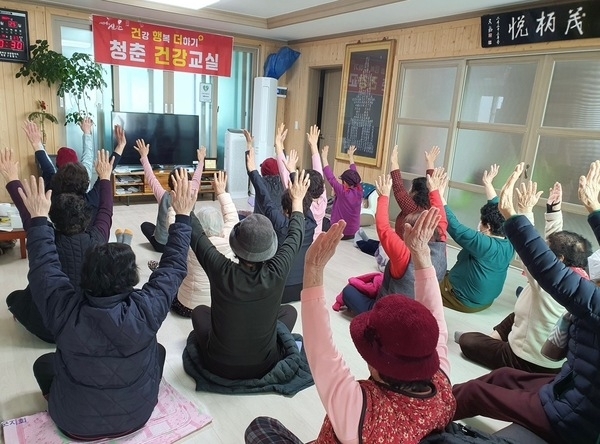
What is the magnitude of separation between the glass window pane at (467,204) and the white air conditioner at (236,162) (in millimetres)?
3359

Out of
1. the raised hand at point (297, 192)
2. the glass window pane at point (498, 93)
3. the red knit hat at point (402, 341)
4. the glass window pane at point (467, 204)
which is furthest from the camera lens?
the glass window pane at point (467, 204)

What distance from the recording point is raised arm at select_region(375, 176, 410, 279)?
2.43 metres

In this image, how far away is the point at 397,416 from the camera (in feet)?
3.45

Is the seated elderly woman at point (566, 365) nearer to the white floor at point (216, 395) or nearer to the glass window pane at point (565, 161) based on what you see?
the white floor at point (216, 395)

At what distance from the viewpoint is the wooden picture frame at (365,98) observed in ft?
19.6

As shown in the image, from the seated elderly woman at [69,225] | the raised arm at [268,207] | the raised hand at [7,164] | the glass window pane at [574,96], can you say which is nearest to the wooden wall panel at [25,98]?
the seated elderly woman at [69,225]

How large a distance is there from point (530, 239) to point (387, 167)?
15.5 ft

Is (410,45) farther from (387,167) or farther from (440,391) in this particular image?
(440,391)

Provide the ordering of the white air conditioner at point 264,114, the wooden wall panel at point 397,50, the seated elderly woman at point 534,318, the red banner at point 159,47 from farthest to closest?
1. the white air conditioner at point 264,114
2. the red banner at point 159,47
3. the wooden wall panel at point 397,50
4. the seated elderly woman at point 534,318

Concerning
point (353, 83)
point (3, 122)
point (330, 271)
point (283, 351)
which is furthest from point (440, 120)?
point (3, 122)

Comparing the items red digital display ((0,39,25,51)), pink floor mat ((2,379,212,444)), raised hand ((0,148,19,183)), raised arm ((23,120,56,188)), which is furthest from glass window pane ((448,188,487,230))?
red digital display ((0,39,25,51))

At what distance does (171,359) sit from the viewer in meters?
2.51

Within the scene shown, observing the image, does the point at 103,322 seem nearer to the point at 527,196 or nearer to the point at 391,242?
the point at 391,242

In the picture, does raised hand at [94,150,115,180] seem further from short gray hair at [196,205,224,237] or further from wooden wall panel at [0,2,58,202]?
wooden wall panel at [0,2,58,202]
